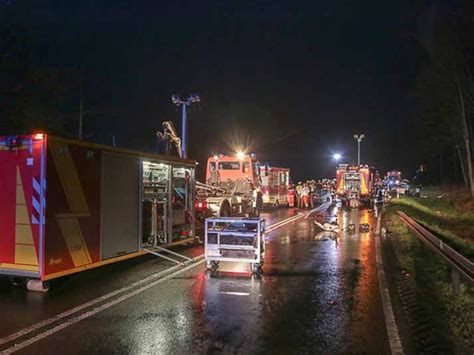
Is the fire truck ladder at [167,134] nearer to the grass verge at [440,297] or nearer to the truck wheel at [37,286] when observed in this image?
the grass verge at [440,297]

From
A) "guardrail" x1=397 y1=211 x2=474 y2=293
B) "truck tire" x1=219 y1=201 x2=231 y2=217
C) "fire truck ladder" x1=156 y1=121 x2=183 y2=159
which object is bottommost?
"guardrail" x1=397 y1=211 x2=474 y2=293

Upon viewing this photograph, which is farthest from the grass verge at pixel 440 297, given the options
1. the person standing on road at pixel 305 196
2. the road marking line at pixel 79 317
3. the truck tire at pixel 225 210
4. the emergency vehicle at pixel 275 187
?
the person standing on road at pixel 305 196

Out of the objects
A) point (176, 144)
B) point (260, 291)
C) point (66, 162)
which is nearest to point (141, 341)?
point (260, 291)

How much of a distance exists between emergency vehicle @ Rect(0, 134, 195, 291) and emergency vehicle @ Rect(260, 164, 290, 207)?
17908 millimetres

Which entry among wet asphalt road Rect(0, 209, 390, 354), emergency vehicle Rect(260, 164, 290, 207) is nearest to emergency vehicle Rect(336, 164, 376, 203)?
emergency vehicle Rect(260, 164, 290, 207)

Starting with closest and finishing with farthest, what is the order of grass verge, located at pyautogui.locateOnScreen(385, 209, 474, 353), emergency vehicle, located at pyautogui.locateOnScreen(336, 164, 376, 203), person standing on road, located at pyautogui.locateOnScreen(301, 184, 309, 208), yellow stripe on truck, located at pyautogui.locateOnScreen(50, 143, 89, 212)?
grass verge, located at pyautogui.locateOnScreen(385, 209, 474, 353) → yellow stripe on truck, located at pyautogui.locateOnScreen(50, 143, 89, 212) → person standing on road, located at pyautogui.locateOnScreen(301, 184, 309, 208) → emergency vehicle, located at pyautogui.locateOnScreen(336, 164, 376, 203)

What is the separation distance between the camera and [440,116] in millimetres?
39781

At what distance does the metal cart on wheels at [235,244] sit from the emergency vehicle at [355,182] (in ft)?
81.5

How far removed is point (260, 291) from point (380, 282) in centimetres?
232

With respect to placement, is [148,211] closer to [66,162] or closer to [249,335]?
[66,162]

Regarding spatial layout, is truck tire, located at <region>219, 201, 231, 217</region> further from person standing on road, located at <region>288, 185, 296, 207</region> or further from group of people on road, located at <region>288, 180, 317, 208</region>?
person standing on road, located at <region>288, 185, 296, 207</region>

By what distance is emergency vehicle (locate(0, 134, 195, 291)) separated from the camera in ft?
26.5

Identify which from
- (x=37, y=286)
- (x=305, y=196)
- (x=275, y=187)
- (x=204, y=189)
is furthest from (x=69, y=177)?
(x=305, y=196)

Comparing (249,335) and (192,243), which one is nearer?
(249,335)
